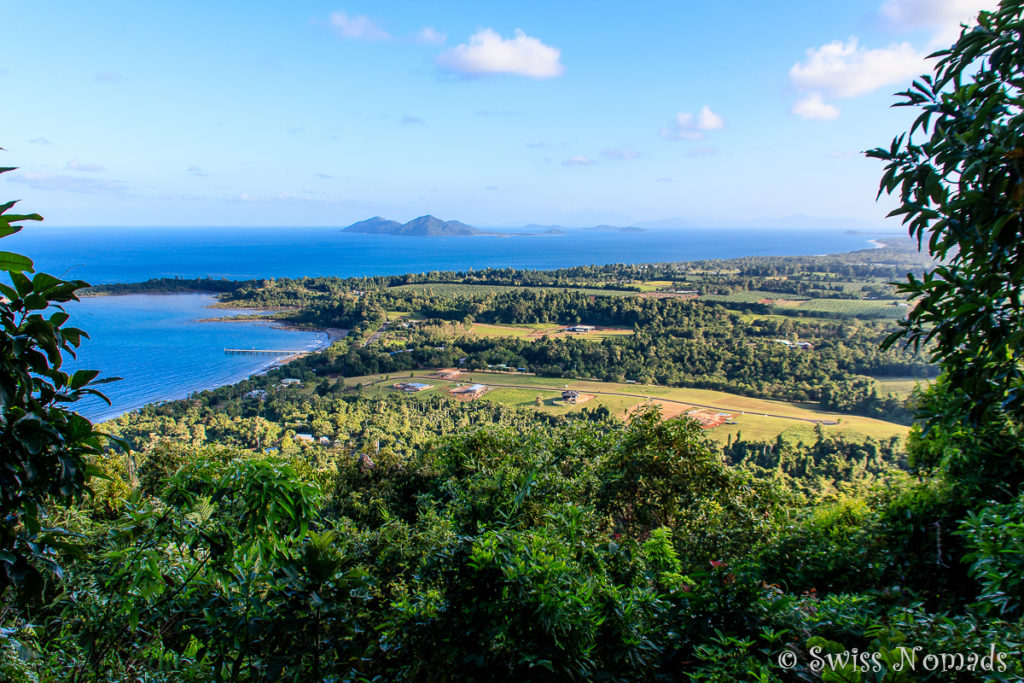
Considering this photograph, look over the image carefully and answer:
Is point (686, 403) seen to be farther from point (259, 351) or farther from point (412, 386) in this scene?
point (259, 351)

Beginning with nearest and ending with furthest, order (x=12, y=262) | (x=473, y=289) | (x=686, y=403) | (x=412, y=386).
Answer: (x=12, y=262), (x=686, y=403), (x=412, y=386), (x=473, y=289)

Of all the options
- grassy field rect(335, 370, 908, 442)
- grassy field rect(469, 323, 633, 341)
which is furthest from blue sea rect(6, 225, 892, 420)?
grassy field rect(469, 323, 633, 341)

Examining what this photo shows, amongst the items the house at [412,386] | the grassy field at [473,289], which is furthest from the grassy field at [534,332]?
the house at [412,386]

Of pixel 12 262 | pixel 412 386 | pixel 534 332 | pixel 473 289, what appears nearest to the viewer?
pixel 12 262

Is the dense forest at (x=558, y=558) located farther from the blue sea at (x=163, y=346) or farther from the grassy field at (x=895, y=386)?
the grassy field at (x=895, y=386)

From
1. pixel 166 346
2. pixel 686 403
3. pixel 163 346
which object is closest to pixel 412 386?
pixel 686 403

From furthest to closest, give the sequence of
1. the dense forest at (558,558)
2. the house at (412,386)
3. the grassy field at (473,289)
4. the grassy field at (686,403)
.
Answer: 1. the grassy field at (473,289)
2. the house at (412,386)
3. the grassy field at (686,403)
4. the dense forest at (558,558)

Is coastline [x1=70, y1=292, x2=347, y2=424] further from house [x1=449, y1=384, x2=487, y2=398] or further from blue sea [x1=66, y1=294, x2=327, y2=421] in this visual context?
house [x1=449, y1=384, x2=487, y2=398]
